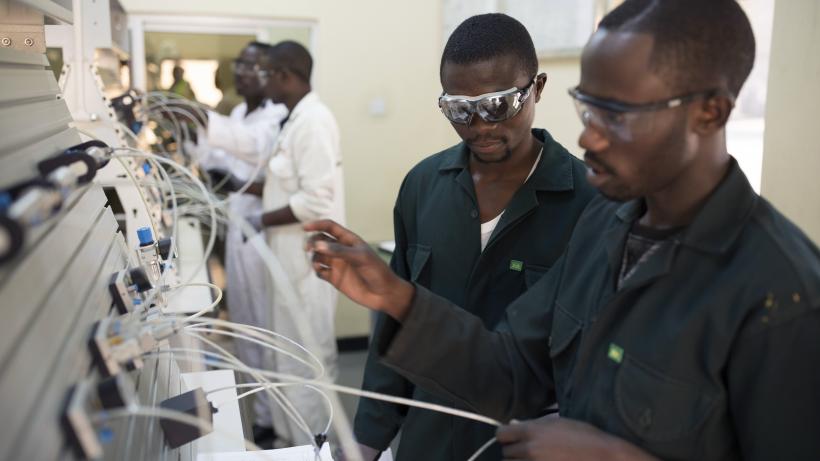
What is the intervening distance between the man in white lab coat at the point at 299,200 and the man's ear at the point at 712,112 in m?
2.02

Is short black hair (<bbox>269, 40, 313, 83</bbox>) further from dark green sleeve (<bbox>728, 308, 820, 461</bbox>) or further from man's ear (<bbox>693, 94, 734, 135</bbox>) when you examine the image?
dark green sleeve (<bbox>728, 308, 820, 461</bbox>)

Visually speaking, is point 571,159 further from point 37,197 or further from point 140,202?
point 140,202

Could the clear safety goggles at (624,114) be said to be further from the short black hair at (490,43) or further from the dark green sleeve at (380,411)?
the dark green sleeve at (380,411)

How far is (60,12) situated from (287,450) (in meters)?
0.78

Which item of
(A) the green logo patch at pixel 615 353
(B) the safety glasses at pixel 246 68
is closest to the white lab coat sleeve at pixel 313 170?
(B) the safety glasses at pixel 246 68

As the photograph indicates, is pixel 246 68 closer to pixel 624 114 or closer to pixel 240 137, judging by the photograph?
pixel 240 137

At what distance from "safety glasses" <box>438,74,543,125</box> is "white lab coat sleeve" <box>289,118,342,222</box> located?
1.51 metres

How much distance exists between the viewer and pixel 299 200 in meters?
2.72

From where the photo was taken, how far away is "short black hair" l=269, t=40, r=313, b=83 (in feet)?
9.43

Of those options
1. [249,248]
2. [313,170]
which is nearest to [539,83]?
[313,170]

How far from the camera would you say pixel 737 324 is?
75 cm

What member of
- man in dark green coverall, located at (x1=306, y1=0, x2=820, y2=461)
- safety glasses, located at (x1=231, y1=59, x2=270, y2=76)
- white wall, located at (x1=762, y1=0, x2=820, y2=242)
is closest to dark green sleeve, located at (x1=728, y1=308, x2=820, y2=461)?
man in dark green coverall, located at (x1=306, y1=0, x2=820, y2=461)

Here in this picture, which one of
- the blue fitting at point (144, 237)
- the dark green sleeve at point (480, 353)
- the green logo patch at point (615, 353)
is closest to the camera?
the green logo patch at point (615, 353)

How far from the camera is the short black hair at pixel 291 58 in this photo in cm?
288
